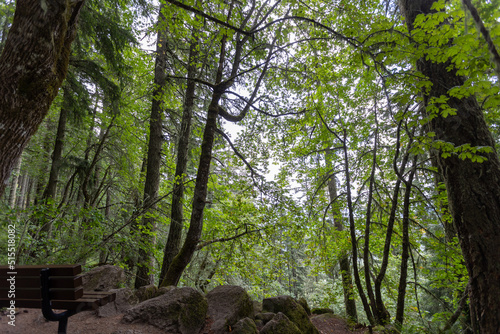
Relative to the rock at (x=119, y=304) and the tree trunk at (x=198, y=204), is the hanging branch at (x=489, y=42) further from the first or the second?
the rock at (x=119, y=304)

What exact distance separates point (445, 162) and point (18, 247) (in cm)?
684

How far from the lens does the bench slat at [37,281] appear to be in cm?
257

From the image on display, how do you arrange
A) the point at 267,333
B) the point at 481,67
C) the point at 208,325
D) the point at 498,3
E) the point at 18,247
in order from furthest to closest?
1. the point at 18,247
2. the point at 208,325
3. the point at 267,333
4. the point at 481,67
5. the point at 498,3

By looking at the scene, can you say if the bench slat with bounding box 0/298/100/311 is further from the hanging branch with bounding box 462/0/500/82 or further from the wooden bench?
the hanging branch with bounding box 462/0/500/82

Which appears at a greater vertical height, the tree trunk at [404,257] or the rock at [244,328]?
the tree trunk at [404,257]

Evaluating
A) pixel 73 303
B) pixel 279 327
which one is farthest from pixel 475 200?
pixel 73 303

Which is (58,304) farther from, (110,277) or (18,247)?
(18,247)

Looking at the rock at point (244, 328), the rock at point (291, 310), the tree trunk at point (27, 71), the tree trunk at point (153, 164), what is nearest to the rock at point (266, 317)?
the rock at point (291, 310)

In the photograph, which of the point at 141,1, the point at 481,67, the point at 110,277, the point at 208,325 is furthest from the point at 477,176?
the point at 141,1

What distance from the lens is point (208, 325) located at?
11.4 feet

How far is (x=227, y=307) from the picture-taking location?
3.68 meters

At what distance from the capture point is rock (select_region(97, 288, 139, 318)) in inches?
140

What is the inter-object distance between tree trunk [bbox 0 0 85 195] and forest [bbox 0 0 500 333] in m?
0.01

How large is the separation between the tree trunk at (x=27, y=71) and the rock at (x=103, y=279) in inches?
102
